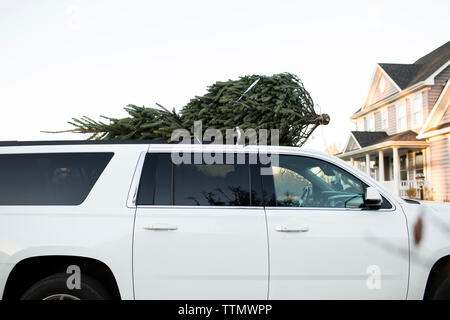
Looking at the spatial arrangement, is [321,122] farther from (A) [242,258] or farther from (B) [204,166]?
(A) [242,258]

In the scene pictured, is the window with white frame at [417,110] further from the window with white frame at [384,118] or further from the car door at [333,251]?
the car door at [333,251]

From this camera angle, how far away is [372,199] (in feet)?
10.8

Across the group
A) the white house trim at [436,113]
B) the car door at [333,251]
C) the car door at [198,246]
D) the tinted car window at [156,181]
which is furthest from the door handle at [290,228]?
the white house trim at [436,113]

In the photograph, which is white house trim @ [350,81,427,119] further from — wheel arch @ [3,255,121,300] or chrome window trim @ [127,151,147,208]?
wheel arch @ [3,255,121,300]

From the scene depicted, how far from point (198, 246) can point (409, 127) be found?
21.6m

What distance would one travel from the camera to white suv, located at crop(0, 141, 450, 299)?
3.13 metres

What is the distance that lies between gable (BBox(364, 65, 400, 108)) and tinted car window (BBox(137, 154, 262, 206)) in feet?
71.7

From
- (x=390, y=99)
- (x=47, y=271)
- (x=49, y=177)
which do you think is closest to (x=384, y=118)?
(x=390, y=99)

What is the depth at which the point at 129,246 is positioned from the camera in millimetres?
3143

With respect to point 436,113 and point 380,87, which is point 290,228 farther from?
point 380,87

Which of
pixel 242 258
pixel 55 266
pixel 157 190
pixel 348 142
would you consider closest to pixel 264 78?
pixel 157 190

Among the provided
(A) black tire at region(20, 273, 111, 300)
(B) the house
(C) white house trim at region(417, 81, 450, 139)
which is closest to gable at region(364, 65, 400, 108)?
(B) the house

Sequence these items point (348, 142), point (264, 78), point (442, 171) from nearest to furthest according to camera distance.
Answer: point (264, 78), point (442, 171), point (348, 142)

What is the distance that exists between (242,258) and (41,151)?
2.06 metres
